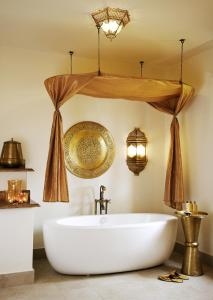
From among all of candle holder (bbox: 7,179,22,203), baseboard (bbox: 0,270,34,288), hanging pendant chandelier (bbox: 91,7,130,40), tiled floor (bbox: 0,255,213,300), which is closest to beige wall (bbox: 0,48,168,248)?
candle holder (bbox: 7,179,22,203)

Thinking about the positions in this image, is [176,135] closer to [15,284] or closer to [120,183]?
[120,183]

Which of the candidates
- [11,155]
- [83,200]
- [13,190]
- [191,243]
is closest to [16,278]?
[13,190]

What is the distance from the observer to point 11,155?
4.27 metres

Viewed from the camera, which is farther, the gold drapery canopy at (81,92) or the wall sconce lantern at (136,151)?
the wall sconce lantern at (136,151)

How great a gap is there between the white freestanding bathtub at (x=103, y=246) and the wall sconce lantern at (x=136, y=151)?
118 centimetres

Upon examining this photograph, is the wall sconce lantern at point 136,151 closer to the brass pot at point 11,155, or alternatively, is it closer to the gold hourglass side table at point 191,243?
the gold hourglass side table at point 191,243

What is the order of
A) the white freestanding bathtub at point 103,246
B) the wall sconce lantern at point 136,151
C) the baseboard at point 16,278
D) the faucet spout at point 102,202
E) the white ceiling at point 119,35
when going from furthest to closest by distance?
the wall sconce lantern at point 136,151 → the faucet spout at point 102,202 → the white freestanding bathtub at point 103,246 → the baseboard at point 16,278 → the white ceiling at point 119,35

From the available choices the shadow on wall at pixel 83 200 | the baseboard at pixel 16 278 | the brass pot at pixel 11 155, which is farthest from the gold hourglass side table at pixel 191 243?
the brass pot at pixel 11 155

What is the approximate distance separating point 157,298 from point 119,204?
1872mm

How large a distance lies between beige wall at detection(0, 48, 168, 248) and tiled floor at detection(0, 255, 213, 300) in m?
1.05

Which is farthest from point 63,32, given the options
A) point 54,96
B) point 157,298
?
point 157,298

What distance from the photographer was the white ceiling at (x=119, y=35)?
3266mm

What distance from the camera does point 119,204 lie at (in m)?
5.14

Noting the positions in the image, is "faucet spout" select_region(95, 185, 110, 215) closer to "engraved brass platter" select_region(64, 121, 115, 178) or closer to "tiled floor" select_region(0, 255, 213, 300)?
"engraved brass platter" select_region(64, 121, 115, 178)
